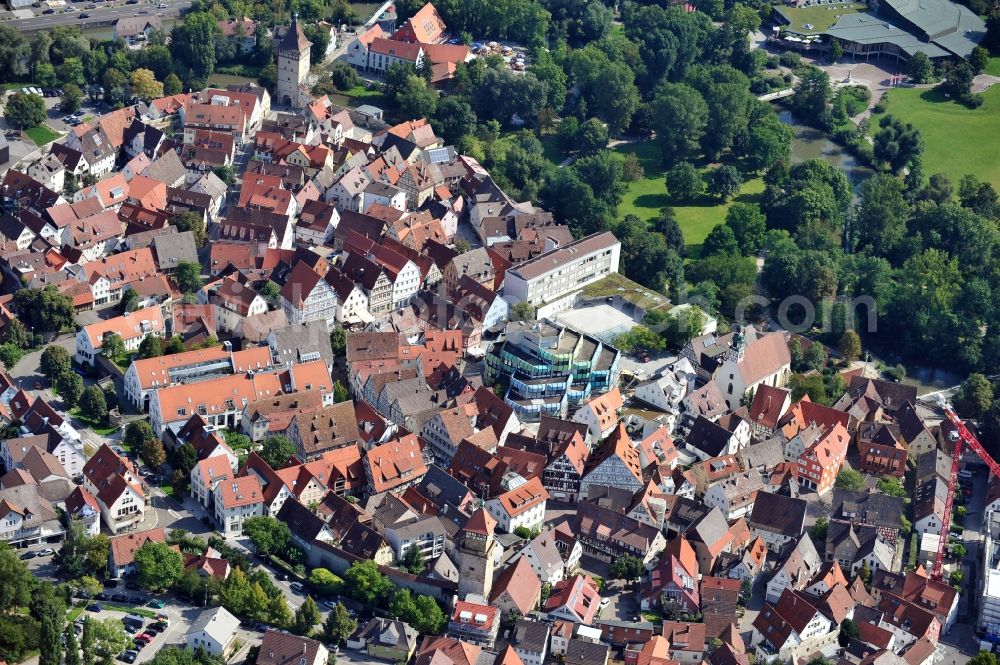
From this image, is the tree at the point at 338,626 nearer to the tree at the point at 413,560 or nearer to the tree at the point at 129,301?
the tree at the point at 413,560

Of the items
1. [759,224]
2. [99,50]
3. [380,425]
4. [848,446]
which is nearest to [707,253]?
[759,224]

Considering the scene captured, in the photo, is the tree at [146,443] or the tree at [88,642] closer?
the tree at [88,642]

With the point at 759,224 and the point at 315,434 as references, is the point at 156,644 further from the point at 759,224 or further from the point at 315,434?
the point at 759,224

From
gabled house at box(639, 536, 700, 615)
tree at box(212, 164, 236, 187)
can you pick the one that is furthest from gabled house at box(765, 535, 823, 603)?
tree at box(212, 164, 236, 187)

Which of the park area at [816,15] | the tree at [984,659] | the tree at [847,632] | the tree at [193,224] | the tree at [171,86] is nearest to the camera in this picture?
the tree at [984,659]

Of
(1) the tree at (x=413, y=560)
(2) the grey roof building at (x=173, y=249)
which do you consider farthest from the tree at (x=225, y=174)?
(1) the tree at (x=413, y=560)

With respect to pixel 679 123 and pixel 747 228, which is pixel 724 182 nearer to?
pixel 679 123

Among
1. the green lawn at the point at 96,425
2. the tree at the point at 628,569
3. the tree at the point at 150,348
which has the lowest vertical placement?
the tree at the point at 628,569
